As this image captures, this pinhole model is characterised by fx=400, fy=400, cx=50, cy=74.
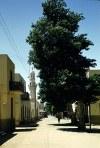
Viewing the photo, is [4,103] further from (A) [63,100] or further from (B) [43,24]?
(B) [43,24]

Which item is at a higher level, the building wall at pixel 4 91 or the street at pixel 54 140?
the building wall at pixel 4 91

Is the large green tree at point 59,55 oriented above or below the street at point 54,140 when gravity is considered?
above

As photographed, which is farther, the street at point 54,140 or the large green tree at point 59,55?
the large green tree at point 59,55

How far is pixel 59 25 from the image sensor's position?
42.9m

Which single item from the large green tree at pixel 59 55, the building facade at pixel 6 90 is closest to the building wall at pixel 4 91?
the building facade at pixel 6 90

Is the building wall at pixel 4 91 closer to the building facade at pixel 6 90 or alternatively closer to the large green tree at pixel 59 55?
the building facade at pixel 6 90

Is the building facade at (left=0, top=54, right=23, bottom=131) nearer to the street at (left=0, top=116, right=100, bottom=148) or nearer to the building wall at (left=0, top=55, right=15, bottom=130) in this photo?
the building wall at (left=0, top=55, right=15, bottom=130)

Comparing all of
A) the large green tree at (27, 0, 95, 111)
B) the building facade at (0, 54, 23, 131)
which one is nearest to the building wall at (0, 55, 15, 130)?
the building facade at (0, 54, 23, 131)

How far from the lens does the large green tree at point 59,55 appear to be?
131 feet

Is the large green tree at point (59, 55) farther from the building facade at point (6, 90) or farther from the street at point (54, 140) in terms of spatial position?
the street at point (54, 140)

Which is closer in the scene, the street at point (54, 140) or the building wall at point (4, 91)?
the street at point (54, 140)

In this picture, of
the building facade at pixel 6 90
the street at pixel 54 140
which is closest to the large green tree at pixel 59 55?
the building facade at pixel 6 90

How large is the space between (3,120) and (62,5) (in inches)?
586

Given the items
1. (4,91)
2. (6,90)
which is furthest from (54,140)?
(6,90)
